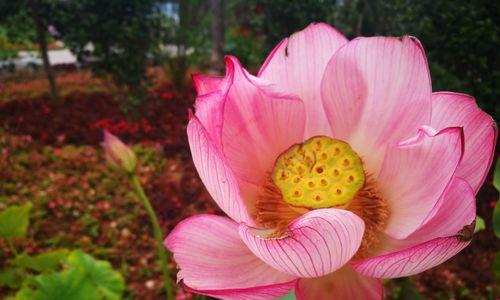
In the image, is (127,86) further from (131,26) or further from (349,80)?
(349,80)

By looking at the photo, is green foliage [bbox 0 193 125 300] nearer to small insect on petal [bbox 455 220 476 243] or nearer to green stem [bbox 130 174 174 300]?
green stem [bbox 130 174 174 300]

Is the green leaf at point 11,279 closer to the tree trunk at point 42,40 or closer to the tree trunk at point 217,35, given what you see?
the tree trunk at point 217,35

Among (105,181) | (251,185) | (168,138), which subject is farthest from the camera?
(168,138)

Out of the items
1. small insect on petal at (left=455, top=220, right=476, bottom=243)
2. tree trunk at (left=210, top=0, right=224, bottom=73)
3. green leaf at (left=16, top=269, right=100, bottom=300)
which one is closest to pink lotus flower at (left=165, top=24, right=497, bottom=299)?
small insect on petal at (left=455, top=220, right=476, bottom=243)

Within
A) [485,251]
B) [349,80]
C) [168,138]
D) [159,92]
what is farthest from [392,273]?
[159,92]

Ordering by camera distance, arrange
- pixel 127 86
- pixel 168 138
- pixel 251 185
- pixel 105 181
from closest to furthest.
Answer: pixel 251 185, pixel 105 181, pixel 168 138, pixel 127 86

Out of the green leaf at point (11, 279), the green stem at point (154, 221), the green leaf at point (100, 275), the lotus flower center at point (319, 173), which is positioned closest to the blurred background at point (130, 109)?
the green leaf at point (11, 279)
